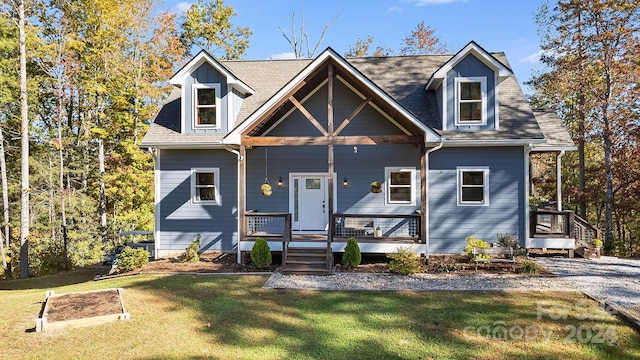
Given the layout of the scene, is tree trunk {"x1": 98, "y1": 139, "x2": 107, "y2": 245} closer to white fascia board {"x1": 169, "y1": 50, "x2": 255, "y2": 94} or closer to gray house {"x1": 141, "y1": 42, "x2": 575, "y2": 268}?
gray house {"x1": 141, "y1": 42, "x2": 575, "y2": 268}

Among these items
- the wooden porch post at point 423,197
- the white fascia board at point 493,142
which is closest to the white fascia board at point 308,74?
the wooden porch post at point 423,197

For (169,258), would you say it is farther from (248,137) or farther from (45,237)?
(45,237)

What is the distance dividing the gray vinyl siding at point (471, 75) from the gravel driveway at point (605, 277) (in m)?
4.93

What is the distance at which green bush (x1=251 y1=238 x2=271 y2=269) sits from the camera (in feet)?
33.7

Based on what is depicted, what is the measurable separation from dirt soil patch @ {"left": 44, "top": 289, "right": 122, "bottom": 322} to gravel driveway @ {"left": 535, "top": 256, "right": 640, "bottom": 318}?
10.4m

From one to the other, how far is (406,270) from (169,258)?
27.1 feet

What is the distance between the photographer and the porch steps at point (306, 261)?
387 inches

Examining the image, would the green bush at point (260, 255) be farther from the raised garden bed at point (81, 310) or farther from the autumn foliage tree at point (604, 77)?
the autumn foliage tree at point (604, 77)

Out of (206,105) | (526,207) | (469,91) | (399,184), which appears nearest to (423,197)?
(399,184)

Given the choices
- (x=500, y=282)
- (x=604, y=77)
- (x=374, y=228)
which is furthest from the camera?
(x=604, y=77)

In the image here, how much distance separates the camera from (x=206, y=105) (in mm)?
12406

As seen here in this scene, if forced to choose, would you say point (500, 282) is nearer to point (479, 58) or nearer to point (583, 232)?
point (583, 232)

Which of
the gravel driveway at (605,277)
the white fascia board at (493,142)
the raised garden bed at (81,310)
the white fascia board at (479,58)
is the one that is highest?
the white fascia board at (479,58)

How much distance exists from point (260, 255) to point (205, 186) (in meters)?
3.70
